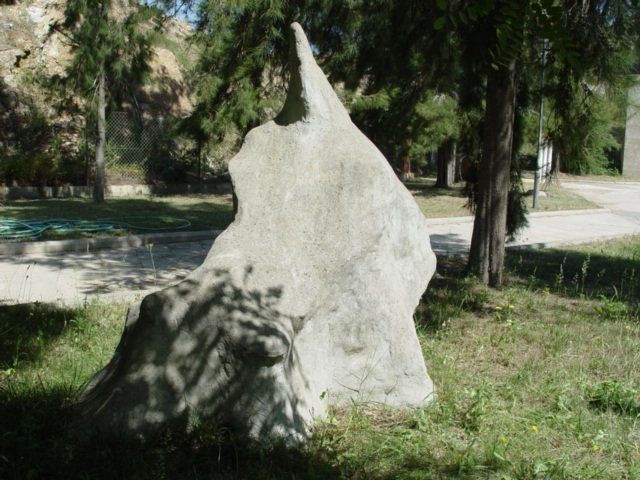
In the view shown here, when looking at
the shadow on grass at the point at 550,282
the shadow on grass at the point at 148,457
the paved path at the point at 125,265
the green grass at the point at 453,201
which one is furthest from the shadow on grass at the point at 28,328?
the green grass at the point at 453,201

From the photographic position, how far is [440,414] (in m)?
4.05

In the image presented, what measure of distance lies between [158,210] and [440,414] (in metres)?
12.0

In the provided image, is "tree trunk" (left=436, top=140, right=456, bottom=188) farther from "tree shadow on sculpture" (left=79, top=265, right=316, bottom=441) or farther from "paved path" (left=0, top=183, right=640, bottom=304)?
"tree shadow on sculpture" (left=79, top=265, right=316, bottom=441)

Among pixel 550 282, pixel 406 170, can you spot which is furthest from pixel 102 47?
pixel 406 170

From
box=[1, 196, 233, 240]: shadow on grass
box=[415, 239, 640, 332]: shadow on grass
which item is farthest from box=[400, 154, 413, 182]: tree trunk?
box=[415, 239, 640, 332]: shadow on grass

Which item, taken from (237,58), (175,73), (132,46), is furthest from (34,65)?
(237,58)

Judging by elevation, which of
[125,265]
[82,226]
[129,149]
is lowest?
[125,265]

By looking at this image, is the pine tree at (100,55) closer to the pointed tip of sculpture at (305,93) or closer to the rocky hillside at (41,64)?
the rocky hillside at (41,64)

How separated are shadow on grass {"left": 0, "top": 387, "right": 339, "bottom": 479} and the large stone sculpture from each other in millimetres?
102

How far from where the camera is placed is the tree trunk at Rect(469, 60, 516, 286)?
764 centimetres

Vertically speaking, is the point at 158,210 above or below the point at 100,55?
below

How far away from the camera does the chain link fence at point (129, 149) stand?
63.9ft

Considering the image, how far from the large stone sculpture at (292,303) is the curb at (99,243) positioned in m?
5.63

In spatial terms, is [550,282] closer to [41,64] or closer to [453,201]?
[453,201]
